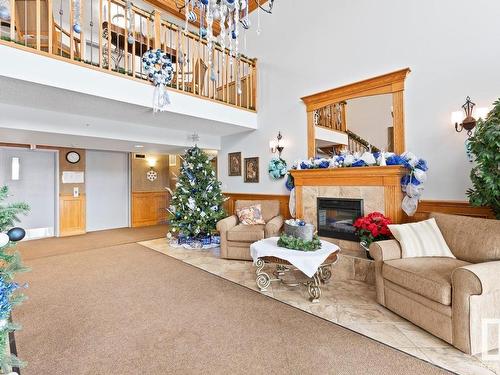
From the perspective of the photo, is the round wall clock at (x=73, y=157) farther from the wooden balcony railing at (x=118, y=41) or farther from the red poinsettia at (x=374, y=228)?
the red poinsettia at (x=374, y=228)

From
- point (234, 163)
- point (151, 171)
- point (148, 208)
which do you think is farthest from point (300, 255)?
point (151, 171)

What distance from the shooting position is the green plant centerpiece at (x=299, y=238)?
2807mm

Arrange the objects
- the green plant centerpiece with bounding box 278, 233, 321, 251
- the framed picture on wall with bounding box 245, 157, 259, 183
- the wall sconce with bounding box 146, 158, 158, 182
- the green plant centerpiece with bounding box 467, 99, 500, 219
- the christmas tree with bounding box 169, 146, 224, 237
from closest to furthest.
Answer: the green plant centerpiece with bounding box 467, 99, 500, 219, the green plant centerpiece with bounding box 278, 233, 321, 251, the christmas tree with bounding box 169, 146, 224, 237, the framed picture on wall with bounding box 245, 157, 259, 183, the wall sconce with bounding box 146, 158, 158, 182

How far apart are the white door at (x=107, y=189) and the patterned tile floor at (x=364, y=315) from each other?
4.31 m

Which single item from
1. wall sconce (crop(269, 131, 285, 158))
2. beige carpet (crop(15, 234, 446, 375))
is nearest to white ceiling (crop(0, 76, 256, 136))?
wall sconce (crop(269, 131, 285, 158))

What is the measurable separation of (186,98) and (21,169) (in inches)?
176

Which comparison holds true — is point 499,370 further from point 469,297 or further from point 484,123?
point 484,123

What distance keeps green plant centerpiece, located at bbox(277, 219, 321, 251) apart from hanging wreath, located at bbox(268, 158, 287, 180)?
77.3 inches

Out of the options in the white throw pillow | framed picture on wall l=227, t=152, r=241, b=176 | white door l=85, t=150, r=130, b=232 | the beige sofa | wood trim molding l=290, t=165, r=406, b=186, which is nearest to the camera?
the white throw pillow

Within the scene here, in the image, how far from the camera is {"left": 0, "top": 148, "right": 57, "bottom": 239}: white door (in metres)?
5.59

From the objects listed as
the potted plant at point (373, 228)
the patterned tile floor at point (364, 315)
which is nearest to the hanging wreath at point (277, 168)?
the patterned tile floor at point (364, 315)

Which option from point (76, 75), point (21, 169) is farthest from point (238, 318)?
point (21, 169)

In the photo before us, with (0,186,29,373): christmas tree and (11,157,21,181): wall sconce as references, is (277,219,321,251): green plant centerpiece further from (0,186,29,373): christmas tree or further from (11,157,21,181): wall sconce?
(11,157,21,181): wall sconce

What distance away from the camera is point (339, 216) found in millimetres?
3975
